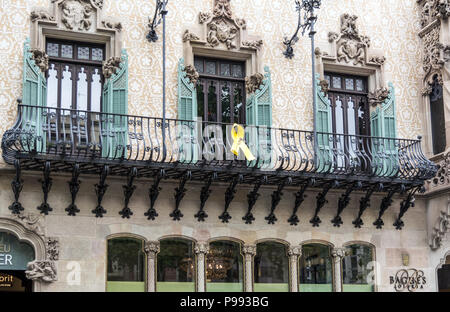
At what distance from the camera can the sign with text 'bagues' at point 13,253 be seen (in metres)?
15.0

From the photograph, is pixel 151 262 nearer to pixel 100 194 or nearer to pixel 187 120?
pixel 100 194

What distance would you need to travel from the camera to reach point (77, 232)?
606 inches

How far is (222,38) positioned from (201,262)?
5.27 meters

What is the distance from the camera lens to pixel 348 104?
61.2 ft

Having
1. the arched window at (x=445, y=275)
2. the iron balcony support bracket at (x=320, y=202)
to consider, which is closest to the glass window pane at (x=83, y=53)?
the iron balcony support bracket at (x=320, y=202)

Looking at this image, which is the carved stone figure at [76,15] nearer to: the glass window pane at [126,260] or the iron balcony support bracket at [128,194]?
Answer: the iron balcony support bracket at [128,194]

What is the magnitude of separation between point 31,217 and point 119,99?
3.18m

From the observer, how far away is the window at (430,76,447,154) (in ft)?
60.5

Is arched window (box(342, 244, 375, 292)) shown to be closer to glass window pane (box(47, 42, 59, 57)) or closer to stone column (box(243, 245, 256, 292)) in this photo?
stone column (box(243, 245, 256, 292))

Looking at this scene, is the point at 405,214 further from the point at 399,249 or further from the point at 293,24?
the point at 293,24

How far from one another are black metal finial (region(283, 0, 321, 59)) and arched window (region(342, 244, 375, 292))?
16.4ft

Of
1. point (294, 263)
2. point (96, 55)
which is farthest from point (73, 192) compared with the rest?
point (294, 263)
